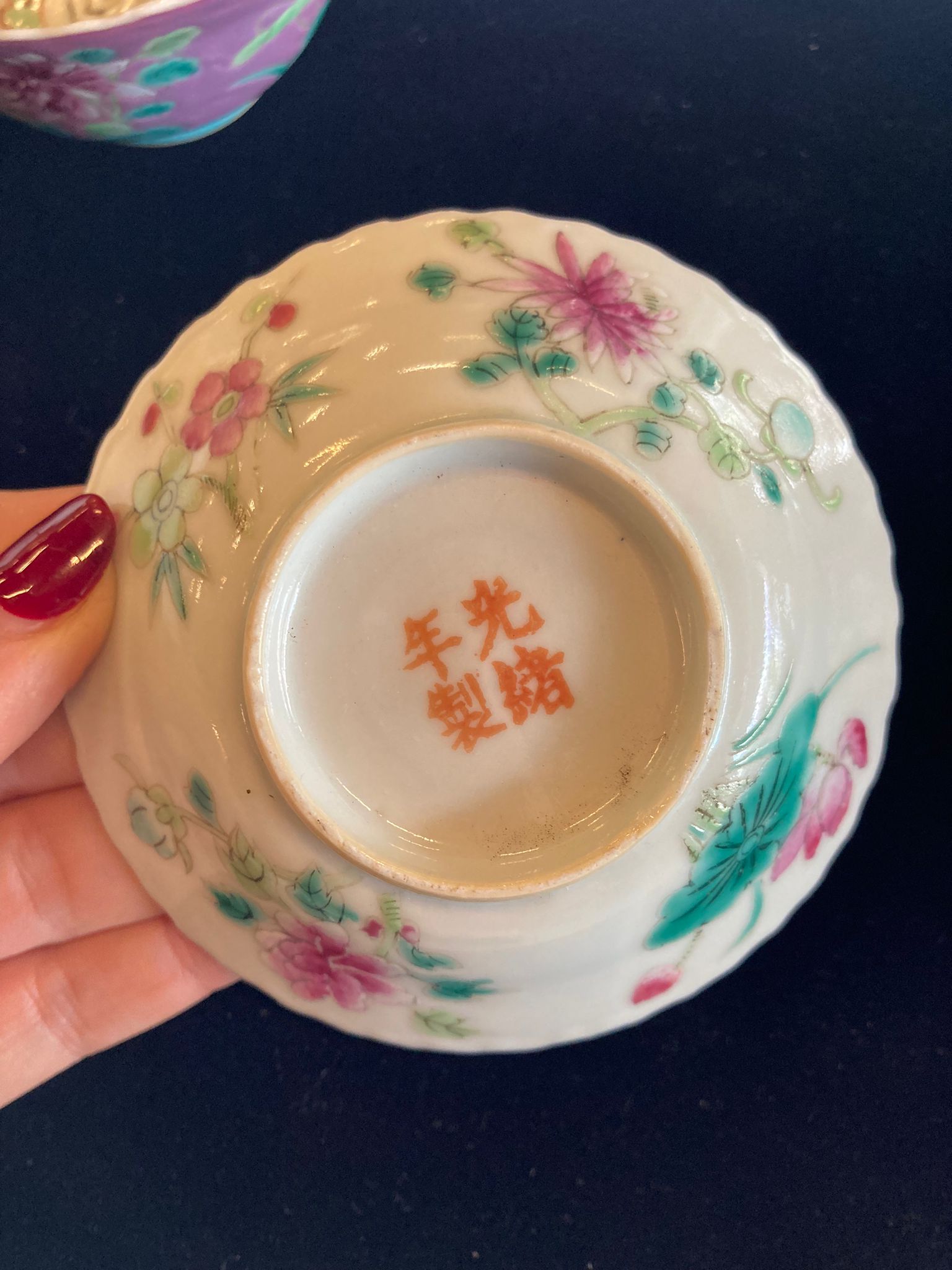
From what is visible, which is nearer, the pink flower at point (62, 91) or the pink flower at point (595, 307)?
the pink flower at point (595, 307)

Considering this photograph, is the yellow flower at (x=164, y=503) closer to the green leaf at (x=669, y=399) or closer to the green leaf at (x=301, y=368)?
the green leaf at (x=301, y=368)

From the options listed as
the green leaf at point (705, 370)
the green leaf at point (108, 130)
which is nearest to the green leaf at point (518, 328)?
the green leaf at point (705, 370)

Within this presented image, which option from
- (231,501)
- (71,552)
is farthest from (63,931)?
(231,501)

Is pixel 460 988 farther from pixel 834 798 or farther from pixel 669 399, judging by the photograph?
pixel 669 399

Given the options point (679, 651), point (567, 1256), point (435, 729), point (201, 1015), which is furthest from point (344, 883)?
point (567, 1256)

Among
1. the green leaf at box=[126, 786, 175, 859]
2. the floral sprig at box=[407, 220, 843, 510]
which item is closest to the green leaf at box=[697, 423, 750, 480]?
the floral sprig at box=[407, 220, 843, 510]

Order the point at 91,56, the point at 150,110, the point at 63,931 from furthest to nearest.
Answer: the point at 63,931 → the point at 150,110 → the point at 91,56
